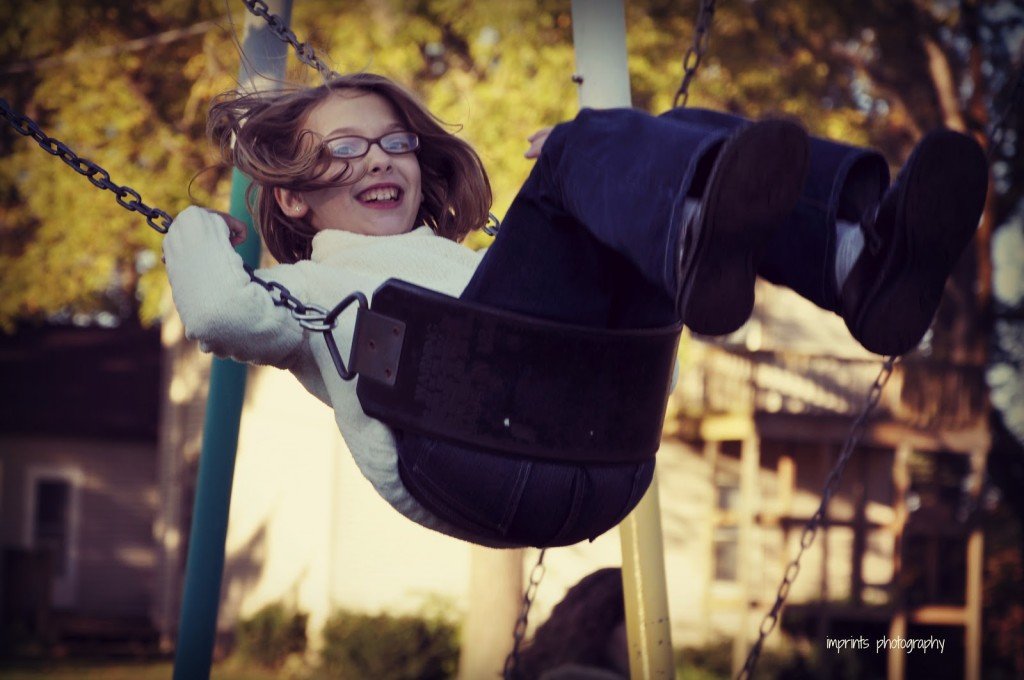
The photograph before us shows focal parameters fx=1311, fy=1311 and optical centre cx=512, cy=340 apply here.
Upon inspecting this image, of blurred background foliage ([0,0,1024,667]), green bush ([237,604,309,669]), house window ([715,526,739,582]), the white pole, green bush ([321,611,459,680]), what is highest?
blurred background foliage ([0,0,1024,667])

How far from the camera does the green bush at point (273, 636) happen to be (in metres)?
12.6

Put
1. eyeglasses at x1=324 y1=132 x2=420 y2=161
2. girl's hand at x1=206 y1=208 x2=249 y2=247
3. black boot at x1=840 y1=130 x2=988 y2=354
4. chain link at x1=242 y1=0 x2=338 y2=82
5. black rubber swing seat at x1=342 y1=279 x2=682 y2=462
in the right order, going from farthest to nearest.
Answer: chain link at x1=242 y1=0 x2=338 y2=82 → eyeglasses at x1=324 y1=132 x2=420 y2=161 → girl's hand at x1=206 y1=208 x2=249 y2=247 → black rubber swing seat at x1=342 y1=279 x2=682 y2=462 → black boot at x1=840 y1=130 x2=988 y2=354

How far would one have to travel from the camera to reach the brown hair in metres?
2.36

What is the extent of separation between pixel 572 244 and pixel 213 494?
5.77ft

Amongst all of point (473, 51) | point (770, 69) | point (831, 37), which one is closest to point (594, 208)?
point (473, 51)

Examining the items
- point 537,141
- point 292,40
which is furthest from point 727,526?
point 537,141

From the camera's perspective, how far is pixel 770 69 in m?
10.8

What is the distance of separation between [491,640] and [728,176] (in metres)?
6.55

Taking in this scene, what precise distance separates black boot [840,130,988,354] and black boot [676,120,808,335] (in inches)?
7.4

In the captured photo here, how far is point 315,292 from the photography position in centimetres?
218

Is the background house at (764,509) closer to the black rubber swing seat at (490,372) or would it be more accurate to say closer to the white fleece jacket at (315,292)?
the white fleece jacket at (315,292)

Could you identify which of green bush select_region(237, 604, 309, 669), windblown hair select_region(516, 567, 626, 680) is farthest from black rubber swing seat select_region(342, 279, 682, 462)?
green bush select_region(237, 604, 309, 669)

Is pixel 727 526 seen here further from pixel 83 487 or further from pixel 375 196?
pixel 375 196

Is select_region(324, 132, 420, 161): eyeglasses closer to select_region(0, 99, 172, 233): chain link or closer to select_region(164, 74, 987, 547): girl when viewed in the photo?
select_region(164, 74, 987, 547): girl
